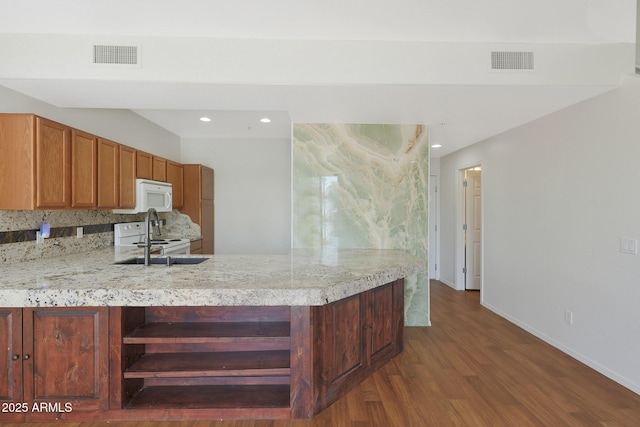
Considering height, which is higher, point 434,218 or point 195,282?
point 434,218

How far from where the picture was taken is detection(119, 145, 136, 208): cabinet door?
3287 mm

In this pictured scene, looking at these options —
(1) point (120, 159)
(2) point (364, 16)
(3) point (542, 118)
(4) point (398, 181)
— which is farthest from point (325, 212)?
(3) point (542, 118)

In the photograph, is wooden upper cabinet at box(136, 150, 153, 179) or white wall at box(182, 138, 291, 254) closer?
wooden upper cabinet at box(136, 150, 153, 179)

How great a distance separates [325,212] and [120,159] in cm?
222

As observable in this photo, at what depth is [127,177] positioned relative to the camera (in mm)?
3389

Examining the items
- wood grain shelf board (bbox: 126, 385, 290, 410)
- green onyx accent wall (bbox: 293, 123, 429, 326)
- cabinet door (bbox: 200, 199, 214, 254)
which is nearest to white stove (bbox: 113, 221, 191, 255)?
cabinet door (bbox: 200, 199, 214, 254)

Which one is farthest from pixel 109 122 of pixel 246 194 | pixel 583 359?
pixel 583 359

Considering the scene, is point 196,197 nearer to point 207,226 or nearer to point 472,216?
point 207,226

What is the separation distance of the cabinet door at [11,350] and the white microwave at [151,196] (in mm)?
1784

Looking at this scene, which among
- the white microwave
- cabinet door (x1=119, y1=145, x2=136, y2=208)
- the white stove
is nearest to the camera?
cabinet door (x1=119, y1=145, x2=136, y2=208)

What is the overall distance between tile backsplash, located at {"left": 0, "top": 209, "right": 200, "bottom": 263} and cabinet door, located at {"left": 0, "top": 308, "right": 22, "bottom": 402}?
0.89m

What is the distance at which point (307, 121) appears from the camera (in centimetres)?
348

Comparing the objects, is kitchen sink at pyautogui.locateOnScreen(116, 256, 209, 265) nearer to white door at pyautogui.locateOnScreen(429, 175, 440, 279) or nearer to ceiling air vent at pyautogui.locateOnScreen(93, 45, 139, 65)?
ceiling air vent at pyautogui.locateOnScreen(93, 45, 139, 65)

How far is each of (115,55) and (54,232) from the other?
5.73ft
